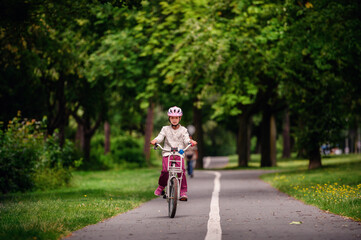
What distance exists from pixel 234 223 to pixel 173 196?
1584 mm

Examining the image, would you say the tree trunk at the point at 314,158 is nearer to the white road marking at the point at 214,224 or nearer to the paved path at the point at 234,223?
the paved path at the point at 234,223

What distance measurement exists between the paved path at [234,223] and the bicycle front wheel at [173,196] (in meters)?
0.16

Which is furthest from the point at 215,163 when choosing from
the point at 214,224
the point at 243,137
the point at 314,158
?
the point at 214,224

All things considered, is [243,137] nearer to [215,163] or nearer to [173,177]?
[215,163]

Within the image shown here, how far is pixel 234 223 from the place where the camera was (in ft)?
32.6

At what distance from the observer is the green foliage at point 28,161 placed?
18375 mm

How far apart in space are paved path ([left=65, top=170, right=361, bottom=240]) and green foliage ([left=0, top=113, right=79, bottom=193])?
6154 mm

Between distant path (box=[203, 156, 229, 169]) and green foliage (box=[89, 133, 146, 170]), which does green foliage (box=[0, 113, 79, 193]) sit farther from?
distant path (box=[203, 156, 229, 169])

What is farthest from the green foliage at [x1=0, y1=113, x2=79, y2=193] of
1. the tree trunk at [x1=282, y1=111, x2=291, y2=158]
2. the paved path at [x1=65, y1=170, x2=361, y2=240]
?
the tree trunk at [x1=282, y1=111, x2=291, y2=158]

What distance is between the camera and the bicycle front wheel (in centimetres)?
1096

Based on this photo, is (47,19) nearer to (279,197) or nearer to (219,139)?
(279,197)

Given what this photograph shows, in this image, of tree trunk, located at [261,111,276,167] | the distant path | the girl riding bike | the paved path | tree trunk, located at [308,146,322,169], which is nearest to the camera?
the paved path

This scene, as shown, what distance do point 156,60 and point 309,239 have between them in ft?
76.2

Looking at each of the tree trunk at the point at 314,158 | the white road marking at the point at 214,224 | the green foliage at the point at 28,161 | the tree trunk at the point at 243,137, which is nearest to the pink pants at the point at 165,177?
the white road marking at the point at 214,224
